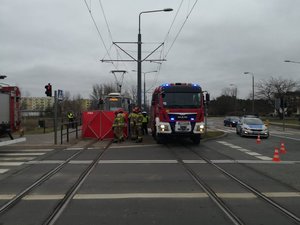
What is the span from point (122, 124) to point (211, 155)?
747cm

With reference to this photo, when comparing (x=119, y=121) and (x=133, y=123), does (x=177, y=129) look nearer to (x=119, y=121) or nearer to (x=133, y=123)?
(x=133, y=123)

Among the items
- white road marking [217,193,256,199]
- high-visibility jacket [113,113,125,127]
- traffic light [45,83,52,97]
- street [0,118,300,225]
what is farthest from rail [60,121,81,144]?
white road marking [217,193,256,199]

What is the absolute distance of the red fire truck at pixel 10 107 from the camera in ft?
56.0

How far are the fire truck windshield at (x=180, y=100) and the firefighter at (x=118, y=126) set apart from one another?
10.2 ft

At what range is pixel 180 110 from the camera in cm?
2139

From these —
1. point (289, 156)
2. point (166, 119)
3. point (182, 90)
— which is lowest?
point (289, 156)

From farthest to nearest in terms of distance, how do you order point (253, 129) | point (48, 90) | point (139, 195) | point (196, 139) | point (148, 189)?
point (253, 129), point (48, 90), point (196, 139), point (148, 189), point (139, 195)

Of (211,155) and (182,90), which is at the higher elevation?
(182,90)

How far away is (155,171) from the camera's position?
1253 centimetres

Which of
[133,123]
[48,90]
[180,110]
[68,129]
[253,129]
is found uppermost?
[48,90]

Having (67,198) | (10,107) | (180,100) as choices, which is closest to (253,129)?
(180,100)

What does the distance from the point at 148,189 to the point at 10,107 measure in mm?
10320

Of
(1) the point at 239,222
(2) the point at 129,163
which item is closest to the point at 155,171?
(2) the point at 129,163

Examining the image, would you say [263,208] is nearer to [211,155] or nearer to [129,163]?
[129,163]
